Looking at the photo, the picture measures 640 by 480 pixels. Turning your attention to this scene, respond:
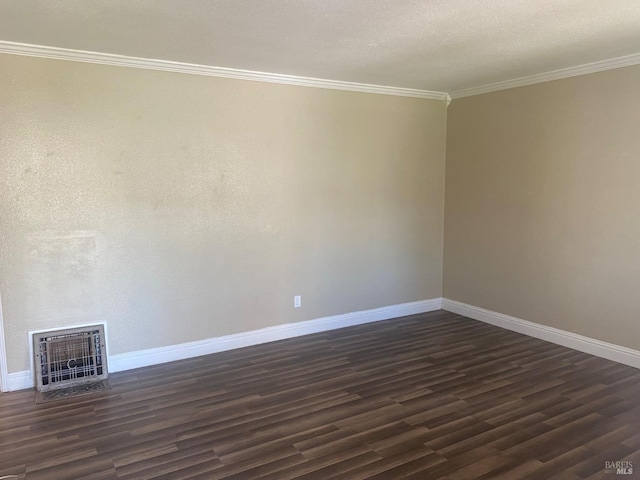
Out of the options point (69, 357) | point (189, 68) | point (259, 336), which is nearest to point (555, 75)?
point (189, 68)

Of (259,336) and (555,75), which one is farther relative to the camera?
(259,336)

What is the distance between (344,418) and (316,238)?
2.01 m

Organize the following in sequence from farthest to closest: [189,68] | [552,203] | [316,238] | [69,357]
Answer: [316,238], [552,203], [189,68], [69,357]

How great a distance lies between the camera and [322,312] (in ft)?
15.7

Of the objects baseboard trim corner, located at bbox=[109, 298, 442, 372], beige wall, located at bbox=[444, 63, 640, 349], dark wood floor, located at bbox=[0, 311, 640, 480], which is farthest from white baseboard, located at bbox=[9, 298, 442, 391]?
beige wall, located at bbox=[444, 63, 640, 349]

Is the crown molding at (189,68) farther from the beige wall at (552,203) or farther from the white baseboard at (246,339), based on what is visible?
the white baseboard at (246,339)

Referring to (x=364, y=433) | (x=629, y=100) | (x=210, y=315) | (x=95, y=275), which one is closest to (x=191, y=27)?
(x=95, y=275)

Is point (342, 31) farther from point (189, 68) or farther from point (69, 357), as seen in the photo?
point (69, 357)

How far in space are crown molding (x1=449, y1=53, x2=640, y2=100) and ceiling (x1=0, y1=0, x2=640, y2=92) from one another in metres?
0.10

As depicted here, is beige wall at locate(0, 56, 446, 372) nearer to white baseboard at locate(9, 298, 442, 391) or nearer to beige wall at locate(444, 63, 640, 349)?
white baseboard at locate(9, 298, 442, 391)

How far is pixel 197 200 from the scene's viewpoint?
4008 millimetres

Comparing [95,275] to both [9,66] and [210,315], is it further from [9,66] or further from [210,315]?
[9,66]

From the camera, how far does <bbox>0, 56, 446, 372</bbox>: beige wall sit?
3.43 meters

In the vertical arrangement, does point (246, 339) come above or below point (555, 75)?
below
